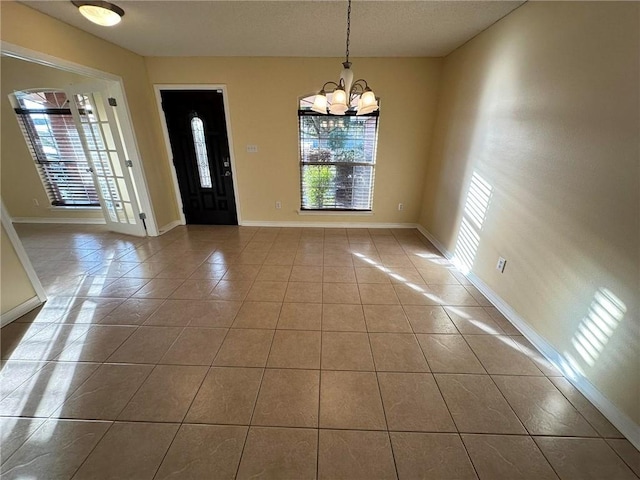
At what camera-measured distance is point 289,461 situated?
1181 millimetres

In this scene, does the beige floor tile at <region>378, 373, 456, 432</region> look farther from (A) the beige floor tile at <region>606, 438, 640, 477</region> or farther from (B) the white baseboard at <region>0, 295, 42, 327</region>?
(B) the white baseboard at <region>0, 295, 42, 327</region>

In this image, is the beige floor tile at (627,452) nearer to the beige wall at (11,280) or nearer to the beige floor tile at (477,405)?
the beige floor tile at (477,405)

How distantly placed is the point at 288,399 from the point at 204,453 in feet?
1.51

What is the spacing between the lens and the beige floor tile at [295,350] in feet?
5.56

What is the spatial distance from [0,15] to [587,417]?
4827 mm

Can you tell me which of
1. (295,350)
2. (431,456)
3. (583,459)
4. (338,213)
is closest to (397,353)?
(431,456)

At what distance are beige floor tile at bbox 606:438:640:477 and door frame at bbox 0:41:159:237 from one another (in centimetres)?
476

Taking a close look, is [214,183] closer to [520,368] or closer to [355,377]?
[355,377]

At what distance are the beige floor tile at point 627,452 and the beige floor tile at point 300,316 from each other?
5.54 feet

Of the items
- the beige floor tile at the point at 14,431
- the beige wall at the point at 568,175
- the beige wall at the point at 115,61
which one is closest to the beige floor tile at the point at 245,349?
the beige floor tile at the point at 14,431

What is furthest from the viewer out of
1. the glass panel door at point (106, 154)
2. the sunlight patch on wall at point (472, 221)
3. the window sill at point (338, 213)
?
the window sill at point (338, 213)

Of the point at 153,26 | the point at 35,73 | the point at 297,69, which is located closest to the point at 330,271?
the point at 297,69

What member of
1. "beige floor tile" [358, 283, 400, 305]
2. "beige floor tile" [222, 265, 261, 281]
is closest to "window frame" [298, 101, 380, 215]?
"beige floor tile" [222, 265, 261, 281]

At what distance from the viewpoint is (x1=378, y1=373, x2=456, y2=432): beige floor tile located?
52.6 inches
